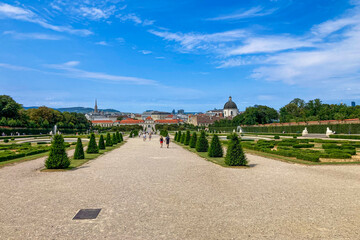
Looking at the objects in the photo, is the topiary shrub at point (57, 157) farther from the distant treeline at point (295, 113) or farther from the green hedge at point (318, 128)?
the distant treeline at point (295, 113)

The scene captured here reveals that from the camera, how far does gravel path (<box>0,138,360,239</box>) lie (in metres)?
5.91

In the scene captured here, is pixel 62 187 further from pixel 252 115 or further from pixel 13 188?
pixel 252 115

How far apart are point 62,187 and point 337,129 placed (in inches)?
1771

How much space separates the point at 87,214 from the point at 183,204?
7.97 ft

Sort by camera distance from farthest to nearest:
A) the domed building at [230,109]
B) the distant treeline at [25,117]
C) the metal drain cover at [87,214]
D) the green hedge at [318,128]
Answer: the domed building at [230,109], the distant treeline at [25,117], the green hedge at [318,128], the metal drain cover at [87,214]

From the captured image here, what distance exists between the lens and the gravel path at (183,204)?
591 centimetres

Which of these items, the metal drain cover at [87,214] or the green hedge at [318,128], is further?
the green hedge at [318,128]

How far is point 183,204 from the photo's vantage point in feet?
25.5

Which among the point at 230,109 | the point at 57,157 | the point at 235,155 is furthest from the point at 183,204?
the point at 230,109

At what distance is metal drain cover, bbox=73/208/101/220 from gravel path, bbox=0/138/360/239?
173mm

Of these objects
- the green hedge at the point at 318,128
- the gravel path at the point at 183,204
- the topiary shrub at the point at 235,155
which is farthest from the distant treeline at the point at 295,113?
the gravel path at the point at 183,204

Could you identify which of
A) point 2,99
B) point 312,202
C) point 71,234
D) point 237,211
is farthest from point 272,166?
point 2,99

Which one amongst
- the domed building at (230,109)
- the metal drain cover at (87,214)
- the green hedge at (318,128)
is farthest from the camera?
the domed building at (230,109)

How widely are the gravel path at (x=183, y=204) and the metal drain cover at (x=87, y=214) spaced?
0.17 m
